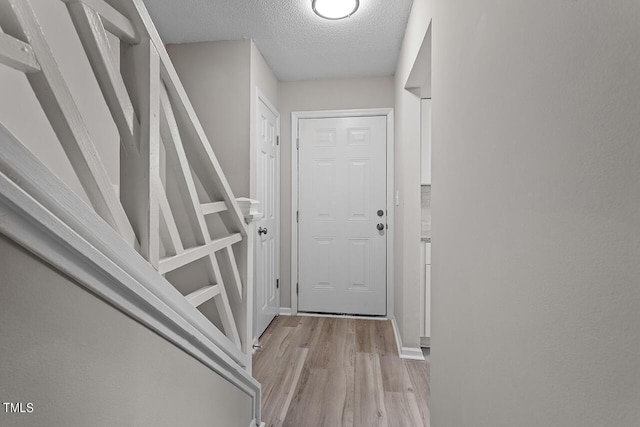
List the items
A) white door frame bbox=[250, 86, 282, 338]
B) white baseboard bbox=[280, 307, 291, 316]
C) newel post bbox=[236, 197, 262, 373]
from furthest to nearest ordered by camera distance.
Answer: white baseboard bbox=[280, 307, 291, 316]
white door frame bbox=[250, 86, 282, 338]
newel post bbox=[236, 197, 262, 373]

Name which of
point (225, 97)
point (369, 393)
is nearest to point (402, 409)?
point (369, 393)

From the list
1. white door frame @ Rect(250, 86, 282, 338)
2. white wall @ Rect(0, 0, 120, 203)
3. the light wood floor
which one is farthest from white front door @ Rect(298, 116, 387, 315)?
white wall @ Rect(0, 0, 120, 203)

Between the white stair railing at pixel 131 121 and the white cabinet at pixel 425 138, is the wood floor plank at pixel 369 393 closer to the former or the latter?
the white stair railing at pixel 131 121

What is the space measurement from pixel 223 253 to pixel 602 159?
1.32 m

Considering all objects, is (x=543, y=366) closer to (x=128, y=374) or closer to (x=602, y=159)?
(x=602, y=159)

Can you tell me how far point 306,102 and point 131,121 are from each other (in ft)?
9.35

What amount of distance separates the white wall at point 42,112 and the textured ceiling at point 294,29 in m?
0.64

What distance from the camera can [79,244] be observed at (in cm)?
63

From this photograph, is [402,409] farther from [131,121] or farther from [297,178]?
[297,178]

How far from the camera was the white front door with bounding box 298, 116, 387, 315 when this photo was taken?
3.58 m

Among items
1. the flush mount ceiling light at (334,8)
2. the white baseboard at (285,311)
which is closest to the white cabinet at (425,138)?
the flush mount ceiling light at (334,8)

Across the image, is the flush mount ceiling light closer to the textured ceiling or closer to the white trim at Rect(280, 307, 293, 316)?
the textured ceiling

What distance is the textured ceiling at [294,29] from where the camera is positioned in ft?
7.50

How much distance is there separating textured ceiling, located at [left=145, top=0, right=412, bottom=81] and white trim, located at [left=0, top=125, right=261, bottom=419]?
2.01 m
